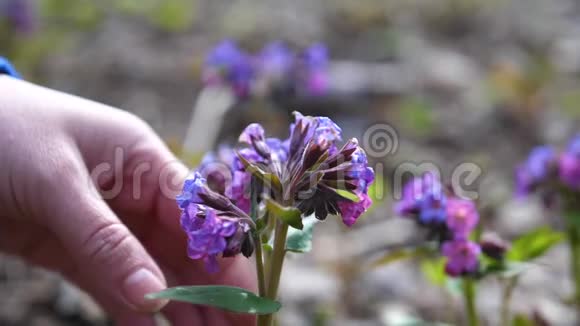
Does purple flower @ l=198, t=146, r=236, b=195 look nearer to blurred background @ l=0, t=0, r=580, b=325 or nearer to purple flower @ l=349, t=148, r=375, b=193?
purple flower @ l=349, t=148, r=375, b=193

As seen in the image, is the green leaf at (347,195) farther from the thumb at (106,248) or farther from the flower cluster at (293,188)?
the thumb at (106,248)

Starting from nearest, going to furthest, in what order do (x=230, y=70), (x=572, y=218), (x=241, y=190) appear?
(x=241, y=190) → (x=572, y=218) → (x=230, y=70)

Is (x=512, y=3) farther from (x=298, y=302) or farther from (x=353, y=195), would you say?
(x=353, y=195)

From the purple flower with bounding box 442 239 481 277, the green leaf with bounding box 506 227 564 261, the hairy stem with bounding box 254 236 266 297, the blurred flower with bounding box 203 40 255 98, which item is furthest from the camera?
the blurred flower with bounding box 203 40 255 98

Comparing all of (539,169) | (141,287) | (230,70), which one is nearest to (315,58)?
(230,70)

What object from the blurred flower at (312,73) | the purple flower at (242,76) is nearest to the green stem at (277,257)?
the purple flower at (242,76)

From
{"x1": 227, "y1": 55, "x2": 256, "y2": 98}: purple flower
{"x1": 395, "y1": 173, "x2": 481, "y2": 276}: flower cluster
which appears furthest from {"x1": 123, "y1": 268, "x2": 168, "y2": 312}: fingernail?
{"x1": 227, "y1": 55, "x2": 256, "y2": 98}: purple flower

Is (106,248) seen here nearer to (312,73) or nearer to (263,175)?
(263,175)
